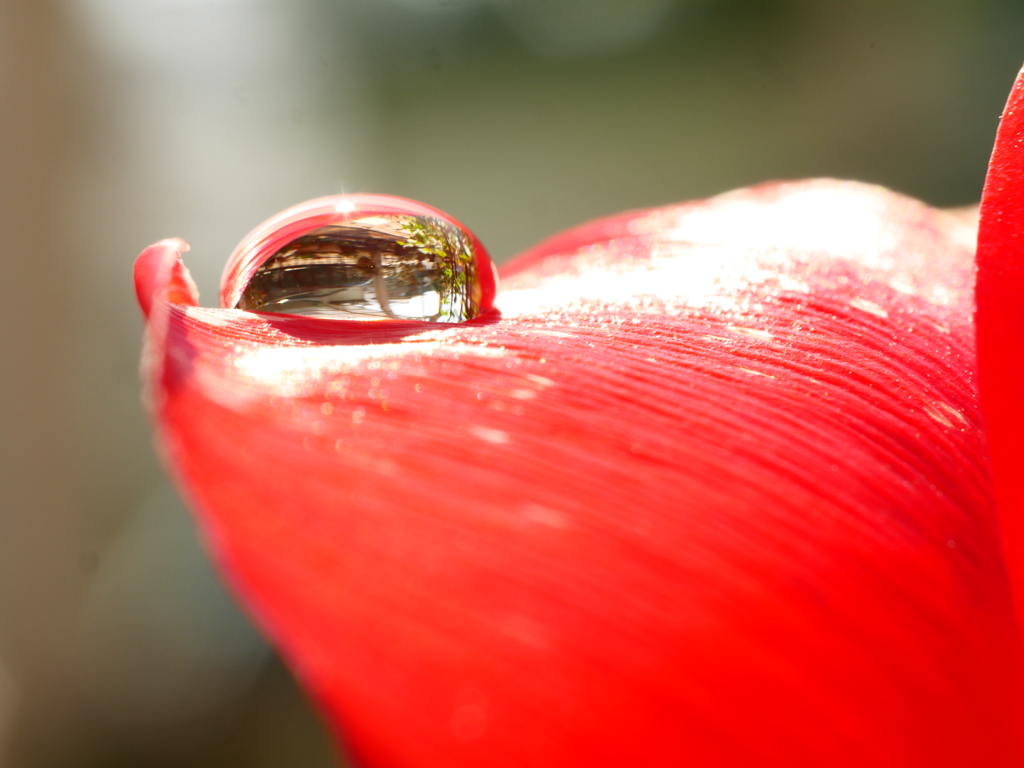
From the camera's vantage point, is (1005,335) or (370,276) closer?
(1005,335)

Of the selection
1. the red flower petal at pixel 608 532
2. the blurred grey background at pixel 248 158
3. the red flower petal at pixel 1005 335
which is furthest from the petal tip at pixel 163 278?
the blurred grey background at pixel 248 158

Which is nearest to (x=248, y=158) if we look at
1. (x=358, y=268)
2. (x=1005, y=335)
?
(x=358, y=268)

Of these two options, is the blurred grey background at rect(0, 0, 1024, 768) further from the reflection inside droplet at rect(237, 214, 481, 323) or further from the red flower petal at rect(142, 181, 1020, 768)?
the red flower petal at rect(142, 181, 1020, 768)

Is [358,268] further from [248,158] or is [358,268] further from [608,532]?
[248,158]

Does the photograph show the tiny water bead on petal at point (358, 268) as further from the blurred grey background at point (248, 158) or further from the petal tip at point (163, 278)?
the blurred grey background at point (248, 158)

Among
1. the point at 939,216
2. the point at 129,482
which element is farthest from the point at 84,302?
the point at 939,216

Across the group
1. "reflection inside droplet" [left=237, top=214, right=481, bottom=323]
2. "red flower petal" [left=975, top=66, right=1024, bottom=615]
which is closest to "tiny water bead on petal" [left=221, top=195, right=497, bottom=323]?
"reflection inside droplet" [left=237, top=214, right=481, bottom=323]
